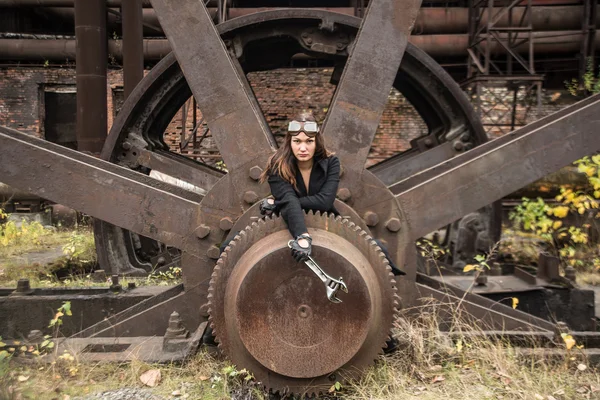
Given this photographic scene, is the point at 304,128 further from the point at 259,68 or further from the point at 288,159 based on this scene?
the point at 259,68

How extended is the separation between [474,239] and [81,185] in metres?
3.98

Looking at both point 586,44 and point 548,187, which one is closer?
point 548,187

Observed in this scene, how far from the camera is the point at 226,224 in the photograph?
2.71m

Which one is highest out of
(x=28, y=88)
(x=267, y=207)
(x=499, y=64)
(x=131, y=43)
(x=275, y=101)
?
(x=499, y=64)

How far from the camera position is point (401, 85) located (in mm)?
5359

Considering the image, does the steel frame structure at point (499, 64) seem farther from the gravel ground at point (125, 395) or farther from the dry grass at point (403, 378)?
the gravel ground at point (125, 395)

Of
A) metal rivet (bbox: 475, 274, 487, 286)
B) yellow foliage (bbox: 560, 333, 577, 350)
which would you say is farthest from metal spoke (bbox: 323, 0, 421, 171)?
metal rivet (bbox: 475, 274, 487, 286)

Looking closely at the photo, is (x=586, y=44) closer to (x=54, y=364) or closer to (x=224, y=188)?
(x=224, y=188)

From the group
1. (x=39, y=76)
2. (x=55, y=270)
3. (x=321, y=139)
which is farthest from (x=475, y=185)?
(x=39, y=76)

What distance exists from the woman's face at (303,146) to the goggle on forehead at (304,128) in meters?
0.02

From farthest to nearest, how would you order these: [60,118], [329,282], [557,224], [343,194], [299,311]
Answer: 1. [60,118]
2. [557,224]
3. [343,194]
4. [299,311]
5. [329,282]

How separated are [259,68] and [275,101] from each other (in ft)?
25.9

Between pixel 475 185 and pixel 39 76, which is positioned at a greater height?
pixel 39 76

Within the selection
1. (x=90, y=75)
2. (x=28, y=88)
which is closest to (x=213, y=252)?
(x=90, y=75)
